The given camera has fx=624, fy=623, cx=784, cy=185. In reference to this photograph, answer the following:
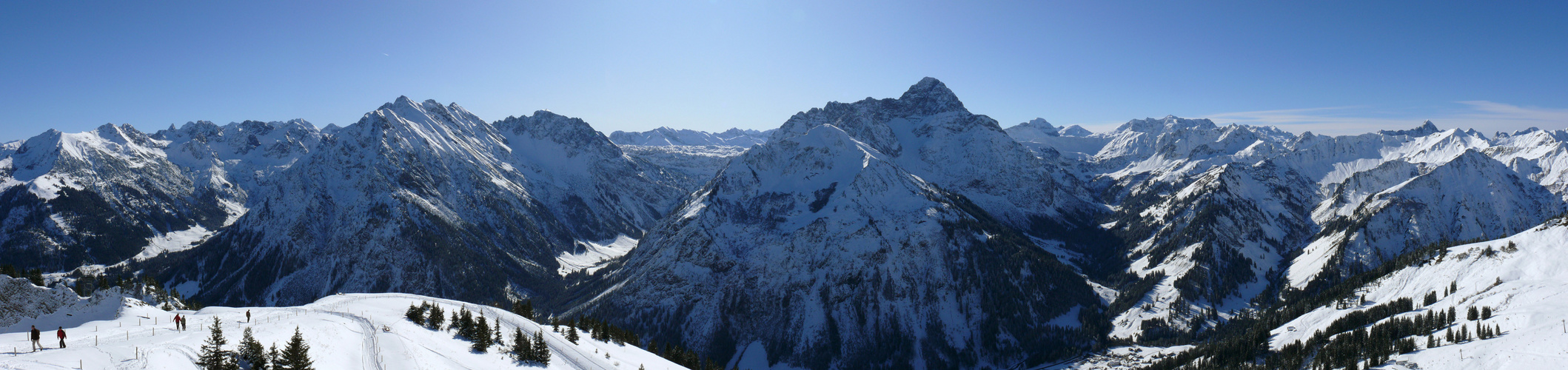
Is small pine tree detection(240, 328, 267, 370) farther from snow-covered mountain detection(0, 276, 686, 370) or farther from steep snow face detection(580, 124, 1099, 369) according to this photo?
steep snow face detection(580, 124, 1099, 369)

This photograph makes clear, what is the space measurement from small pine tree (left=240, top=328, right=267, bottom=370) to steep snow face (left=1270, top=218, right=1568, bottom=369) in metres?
140

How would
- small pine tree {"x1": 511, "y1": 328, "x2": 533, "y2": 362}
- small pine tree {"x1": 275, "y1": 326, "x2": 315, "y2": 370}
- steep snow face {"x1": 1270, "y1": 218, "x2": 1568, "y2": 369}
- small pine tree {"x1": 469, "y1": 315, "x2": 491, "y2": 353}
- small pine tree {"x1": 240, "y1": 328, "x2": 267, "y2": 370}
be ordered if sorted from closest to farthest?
small pine tree {"x1": 275, "y1": 326, "x2": 315, "y2": 370} < small pine tree {"x1": 240, "y1": 328, "x2": 267, "y2": 370} < small pine tree {"x1": 511, "y1": 328, "x2": 533, "y2": 362} < small pine tree {"x1": 469, "y1": 315, "x2": 491, "y2": 353} < steep snow face {"x1": 1270, "y1": 218, "x2": 1568, "y2": 369}

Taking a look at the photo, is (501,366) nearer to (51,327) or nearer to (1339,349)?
(51,327)

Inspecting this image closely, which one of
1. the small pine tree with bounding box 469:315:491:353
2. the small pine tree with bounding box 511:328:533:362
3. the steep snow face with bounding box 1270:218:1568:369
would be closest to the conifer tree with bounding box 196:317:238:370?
the small pine tree with bounding box 469:315:491:353

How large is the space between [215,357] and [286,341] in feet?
27.0

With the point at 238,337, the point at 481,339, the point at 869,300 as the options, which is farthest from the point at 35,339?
the point at 869,300

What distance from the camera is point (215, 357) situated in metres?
45.3

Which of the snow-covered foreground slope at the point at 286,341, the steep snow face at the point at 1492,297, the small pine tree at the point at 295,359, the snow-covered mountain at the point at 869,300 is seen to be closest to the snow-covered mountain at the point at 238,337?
the snow-covered foreground slope at the point at 286,341

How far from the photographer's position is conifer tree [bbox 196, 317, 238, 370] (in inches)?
1752

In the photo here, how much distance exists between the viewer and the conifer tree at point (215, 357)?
4450 cm

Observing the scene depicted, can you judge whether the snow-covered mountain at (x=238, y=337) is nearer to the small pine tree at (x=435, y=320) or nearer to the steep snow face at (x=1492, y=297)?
the small pine tree at (x=435, y=320)

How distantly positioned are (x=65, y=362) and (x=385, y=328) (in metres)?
25.7

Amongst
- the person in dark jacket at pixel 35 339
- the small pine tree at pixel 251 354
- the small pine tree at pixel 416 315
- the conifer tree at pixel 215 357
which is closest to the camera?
the conifer tree at pixel 215 357

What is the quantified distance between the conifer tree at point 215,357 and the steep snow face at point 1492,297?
5574 inches
